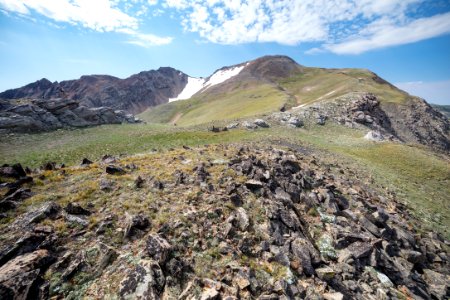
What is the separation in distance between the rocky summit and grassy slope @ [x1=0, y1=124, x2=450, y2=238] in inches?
316

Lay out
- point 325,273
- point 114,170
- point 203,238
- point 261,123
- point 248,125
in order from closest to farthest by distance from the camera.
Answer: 1. point 325,273
2. point 203,238
3. point 114,170
4. point 248,125
5. point 261,123

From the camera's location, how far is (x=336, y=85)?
118 meters

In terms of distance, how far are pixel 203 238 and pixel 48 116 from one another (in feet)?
184

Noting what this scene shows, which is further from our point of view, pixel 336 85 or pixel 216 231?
pixel 336 85

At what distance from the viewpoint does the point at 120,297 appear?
969 centimetres

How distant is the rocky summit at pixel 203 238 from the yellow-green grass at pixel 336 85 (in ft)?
265

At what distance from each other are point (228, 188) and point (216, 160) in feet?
18.1

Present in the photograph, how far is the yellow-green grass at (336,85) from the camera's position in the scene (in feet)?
318

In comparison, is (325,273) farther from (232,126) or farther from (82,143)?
(232,126)

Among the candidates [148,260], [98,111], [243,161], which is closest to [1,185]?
[148,260]

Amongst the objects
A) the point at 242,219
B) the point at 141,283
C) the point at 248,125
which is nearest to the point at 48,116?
the point at 248,125

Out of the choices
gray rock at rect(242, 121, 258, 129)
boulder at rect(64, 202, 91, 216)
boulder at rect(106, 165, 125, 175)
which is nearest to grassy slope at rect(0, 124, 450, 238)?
gray rock at rect(242, 121, 258, 129)

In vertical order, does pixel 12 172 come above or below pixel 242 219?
above

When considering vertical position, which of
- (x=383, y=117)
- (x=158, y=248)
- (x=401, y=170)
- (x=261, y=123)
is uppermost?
(x=383, y=117)
